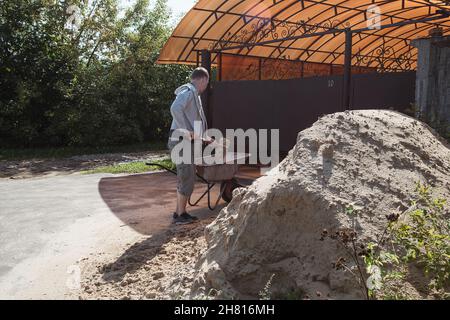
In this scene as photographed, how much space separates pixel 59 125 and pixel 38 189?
301 inches

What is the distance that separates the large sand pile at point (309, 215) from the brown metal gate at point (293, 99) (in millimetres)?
5006

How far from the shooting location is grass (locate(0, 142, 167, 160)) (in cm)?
1591

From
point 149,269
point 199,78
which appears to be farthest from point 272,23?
point 149,269

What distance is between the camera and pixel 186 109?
6.50 meters

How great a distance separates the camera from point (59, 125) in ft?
56.2

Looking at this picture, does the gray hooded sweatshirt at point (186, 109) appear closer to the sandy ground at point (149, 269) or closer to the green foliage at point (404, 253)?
the sandy ground at point (149, 269)

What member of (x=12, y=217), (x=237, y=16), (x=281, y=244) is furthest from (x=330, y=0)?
(x=281, y=244)

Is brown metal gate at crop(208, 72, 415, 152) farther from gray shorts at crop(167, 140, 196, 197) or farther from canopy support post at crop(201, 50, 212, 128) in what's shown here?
gray shorts at crop(167, 140, 196, 197)

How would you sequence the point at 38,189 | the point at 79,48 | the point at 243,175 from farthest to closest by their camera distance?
the point at 79,48 → the point at 243,175 → the point at 38,189

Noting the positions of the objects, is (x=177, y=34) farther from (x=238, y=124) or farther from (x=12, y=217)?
(x=12, y=217)

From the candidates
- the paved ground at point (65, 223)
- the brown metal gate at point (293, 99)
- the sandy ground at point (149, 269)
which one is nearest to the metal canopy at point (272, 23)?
the brown metal gate at point (293, 99)

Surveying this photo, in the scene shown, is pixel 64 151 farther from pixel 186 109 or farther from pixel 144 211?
pixel 186 109

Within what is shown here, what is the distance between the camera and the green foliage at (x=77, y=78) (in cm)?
1692

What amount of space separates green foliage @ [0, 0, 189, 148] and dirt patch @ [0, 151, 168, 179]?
182 centimetres
